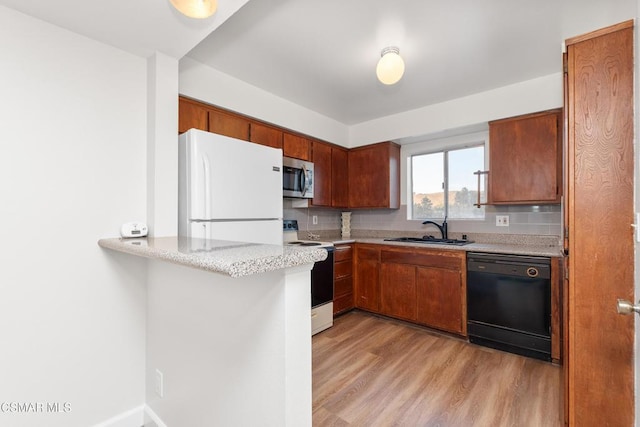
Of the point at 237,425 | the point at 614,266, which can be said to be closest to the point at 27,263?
the point at 237,425

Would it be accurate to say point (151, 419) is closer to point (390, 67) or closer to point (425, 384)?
point (425, 384)

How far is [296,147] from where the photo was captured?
3.20 m

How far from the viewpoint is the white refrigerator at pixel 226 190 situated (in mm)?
1807

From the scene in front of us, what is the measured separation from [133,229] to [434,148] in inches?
128

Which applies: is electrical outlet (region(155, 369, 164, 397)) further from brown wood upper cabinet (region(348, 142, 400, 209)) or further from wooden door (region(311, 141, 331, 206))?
brown wood upper cabinet (region(348, 142, 400, 209))

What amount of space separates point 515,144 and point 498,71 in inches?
26.9

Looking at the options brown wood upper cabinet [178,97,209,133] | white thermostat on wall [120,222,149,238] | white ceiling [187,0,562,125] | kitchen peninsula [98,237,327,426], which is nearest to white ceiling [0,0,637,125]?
white ceiling [187,0,562,125]

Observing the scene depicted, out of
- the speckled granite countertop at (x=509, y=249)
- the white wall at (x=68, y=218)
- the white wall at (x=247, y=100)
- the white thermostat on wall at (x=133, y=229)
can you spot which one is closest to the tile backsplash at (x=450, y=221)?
the speckled granite countertop at (x=509, y=249)

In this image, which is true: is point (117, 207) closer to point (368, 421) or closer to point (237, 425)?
point (237, 425)

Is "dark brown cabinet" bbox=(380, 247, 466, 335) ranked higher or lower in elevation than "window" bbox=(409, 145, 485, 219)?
lower

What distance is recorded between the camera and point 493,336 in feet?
8.26

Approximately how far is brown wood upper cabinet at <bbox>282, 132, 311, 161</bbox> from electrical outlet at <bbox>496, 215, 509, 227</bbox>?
84.9 inches

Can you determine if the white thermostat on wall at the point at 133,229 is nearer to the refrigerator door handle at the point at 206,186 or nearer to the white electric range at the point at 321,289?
the refrigerator door handle at the point at 206,186

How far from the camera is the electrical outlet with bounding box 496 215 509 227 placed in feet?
9.97
